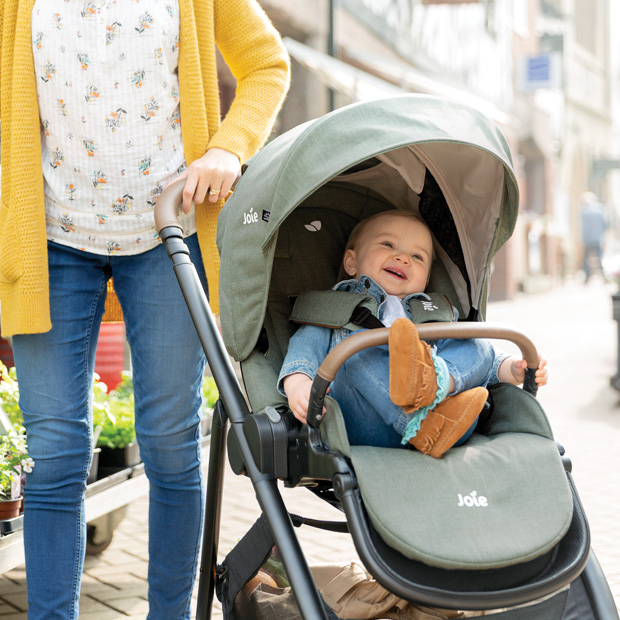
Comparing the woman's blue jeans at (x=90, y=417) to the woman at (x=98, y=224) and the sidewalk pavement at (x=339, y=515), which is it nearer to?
the woman at (x=98, y=224)

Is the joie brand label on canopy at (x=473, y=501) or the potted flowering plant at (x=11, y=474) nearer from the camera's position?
the joie brand label on canopy at (x=473, y=501)

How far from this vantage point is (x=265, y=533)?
2246 mm

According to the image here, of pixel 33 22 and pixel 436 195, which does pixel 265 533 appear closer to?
pixel 436 195

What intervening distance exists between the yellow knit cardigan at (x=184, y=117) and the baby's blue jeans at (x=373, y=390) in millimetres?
533

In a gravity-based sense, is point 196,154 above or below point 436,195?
above

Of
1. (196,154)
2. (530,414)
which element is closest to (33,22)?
(196,154)

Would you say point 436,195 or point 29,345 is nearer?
point 29,345

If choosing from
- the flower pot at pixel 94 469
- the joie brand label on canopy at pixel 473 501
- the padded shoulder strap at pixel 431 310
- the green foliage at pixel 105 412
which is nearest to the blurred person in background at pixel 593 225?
the green foliage at pixel 105 412

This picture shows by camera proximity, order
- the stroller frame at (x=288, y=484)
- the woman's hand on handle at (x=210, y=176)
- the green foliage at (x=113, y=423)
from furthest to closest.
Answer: the green foliage at (x=113, y=423)
the woman's hand on handle at (x=210, y=176)
the stroller frame at (x=288, y=484)

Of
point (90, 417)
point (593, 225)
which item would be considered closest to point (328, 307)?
point (90, 417)

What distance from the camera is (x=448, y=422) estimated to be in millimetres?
2020

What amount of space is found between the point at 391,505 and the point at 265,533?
0.50 meters

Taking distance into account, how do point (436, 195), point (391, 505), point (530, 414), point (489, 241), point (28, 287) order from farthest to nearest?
point (436, 195)
point (489, 241)
point (28, 287)
point (530, 414)
point (391, 505)

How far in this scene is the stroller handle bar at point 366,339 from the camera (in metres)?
1.92
